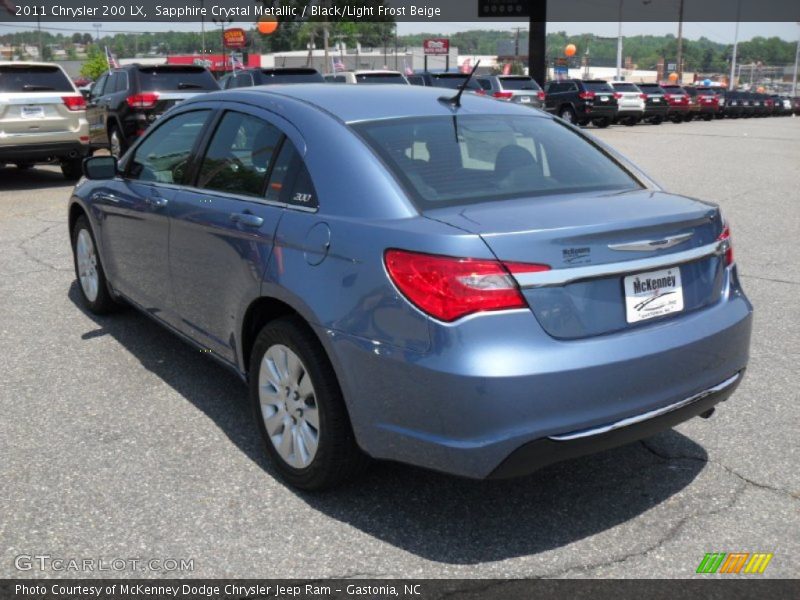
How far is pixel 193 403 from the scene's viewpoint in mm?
4602

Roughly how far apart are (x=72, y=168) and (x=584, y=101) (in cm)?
2034

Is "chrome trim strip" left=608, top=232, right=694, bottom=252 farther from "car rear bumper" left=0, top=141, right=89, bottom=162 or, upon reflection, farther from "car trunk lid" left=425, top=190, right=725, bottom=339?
"car rear bumper" left=0, top=141, right=89, bottom=162

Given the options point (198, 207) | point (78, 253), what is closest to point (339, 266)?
point (198, 207)

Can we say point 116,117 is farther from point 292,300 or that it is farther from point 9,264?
point 292,300

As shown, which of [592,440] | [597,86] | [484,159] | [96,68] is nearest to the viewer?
[592,440]

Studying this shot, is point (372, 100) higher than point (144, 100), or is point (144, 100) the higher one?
point (372, 100)

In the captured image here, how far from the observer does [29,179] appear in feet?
49.3

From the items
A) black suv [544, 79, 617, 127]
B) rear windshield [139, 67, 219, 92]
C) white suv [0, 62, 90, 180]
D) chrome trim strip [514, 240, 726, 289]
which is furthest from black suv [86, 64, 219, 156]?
black suv [544, 79, 617, 127]

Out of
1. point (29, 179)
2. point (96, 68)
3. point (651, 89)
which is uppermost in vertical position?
point (96, 68)

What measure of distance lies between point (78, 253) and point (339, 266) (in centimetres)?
378

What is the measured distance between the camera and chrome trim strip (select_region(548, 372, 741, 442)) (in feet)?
9.70

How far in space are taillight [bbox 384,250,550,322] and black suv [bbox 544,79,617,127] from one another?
28.4m

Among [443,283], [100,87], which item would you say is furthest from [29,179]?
[443,283]

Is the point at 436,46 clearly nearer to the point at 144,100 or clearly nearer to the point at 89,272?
the point at 144,100
